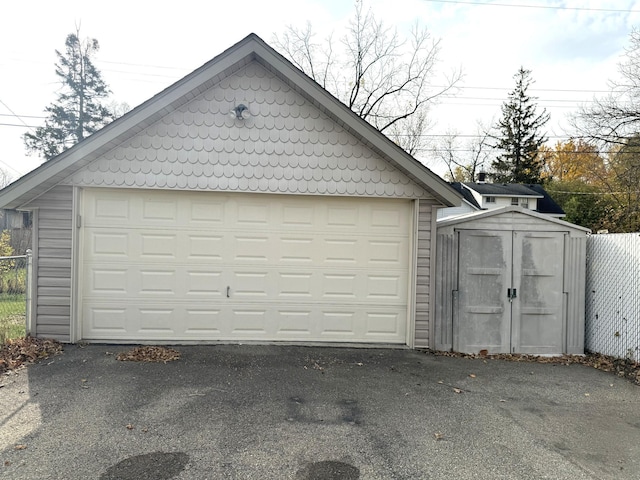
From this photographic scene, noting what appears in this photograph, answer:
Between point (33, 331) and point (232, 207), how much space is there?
3.51 metres

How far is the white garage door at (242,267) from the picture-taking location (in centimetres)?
638

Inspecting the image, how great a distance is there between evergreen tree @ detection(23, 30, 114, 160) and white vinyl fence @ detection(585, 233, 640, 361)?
2677 cm

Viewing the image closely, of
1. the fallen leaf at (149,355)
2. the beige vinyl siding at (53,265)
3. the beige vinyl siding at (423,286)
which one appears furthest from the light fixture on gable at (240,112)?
the fallen leaf at (149,355)

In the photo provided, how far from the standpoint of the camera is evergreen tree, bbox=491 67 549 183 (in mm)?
32750

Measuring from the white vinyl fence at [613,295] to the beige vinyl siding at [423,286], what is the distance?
109 inches

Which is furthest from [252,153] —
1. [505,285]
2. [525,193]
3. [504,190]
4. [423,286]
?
[525,193]

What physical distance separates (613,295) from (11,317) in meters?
10.6

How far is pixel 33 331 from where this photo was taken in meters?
6.16

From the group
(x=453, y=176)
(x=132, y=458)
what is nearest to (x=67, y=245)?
(x=132, y=458)

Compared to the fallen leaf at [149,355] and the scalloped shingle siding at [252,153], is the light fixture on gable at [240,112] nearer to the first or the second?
the scalloped shingle siding at [252,153]

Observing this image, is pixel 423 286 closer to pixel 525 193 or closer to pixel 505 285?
pixel 505 285

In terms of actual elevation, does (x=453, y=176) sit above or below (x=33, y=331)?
above

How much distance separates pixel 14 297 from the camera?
372 inches

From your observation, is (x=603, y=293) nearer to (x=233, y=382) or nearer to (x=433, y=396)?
(x=433, y=396)
